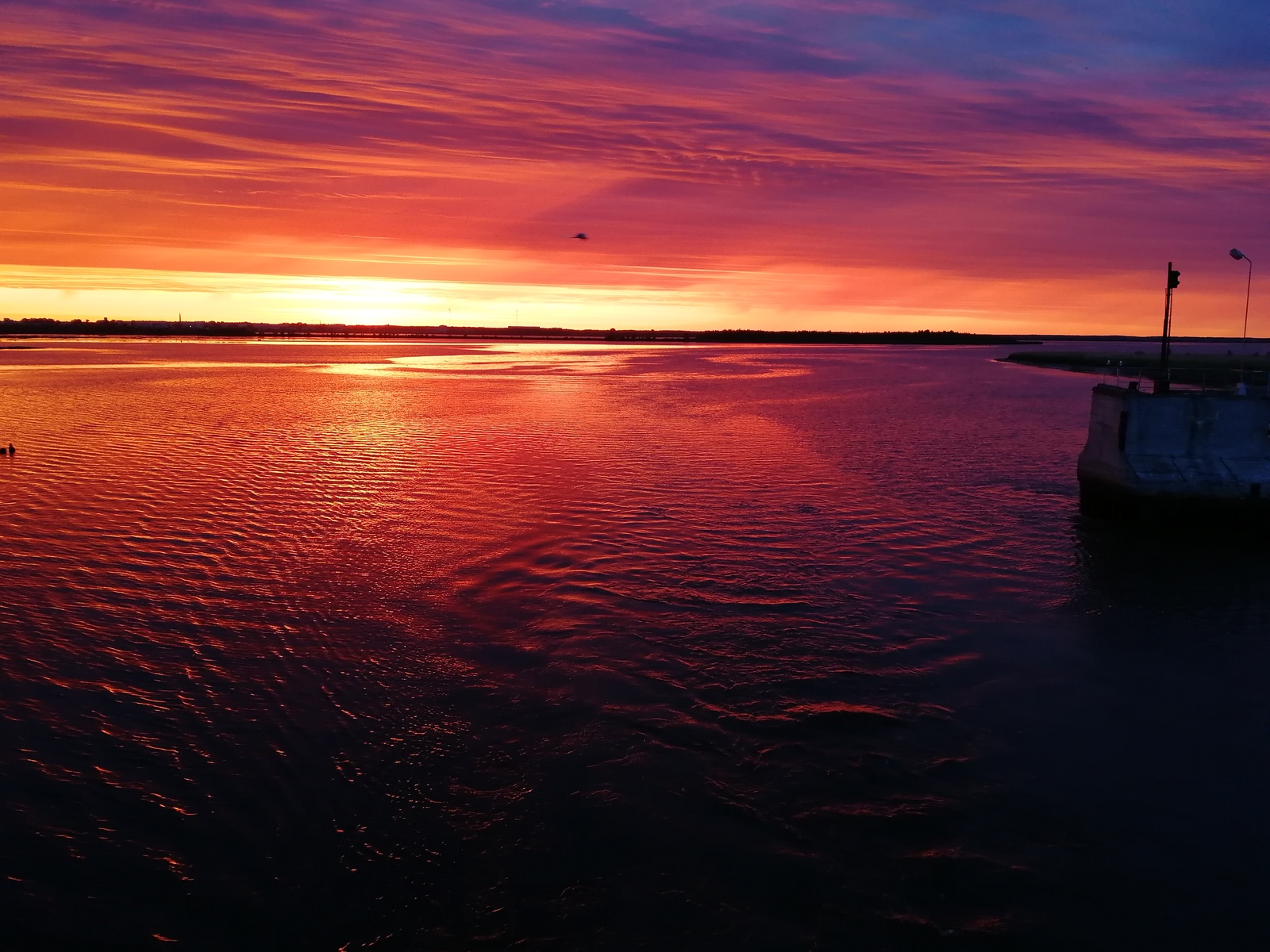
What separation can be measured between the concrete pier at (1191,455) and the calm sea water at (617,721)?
1.33m

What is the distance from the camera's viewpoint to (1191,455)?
930 inches

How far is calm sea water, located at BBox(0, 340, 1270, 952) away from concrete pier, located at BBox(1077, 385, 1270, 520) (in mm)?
1334

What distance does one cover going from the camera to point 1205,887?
27.7 ft

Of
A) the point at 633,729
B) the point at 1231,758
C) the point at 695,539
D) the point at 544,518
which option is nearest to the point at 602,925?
the point at 633,729

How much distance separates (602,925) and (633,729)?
335 centimetres

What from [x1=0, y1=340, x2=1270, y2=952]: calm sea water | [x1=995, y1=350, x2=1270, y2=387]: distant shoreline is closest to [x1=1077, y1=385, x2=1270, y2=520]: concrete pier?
[x1=0, y1=340, x2=1270, y2=952]: calm sea water

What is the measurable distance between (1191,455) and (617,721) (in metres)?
19.7

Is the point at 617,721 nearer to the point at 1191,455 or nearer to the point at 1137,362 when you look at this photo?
the point at 1191,455

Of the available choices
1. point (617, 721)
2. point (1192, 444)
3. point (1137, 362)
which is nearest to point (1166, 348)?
point (1192, 444)

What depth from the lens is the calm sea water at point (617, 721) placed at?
26.3ft

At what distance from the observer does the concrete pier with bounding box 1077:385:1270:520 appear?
23141 millimetres

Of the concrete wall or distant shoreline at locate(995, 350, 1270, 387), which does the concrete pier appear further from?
distant shoreline at locate(995, 350, 1270, 387)

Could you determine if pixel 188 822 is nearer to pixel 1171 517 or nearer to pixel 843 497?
pixel 843 497

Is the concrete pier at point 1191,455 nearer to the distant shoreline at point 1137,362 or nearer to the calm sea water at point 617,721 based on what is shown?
the calm sea water at point 617,721
